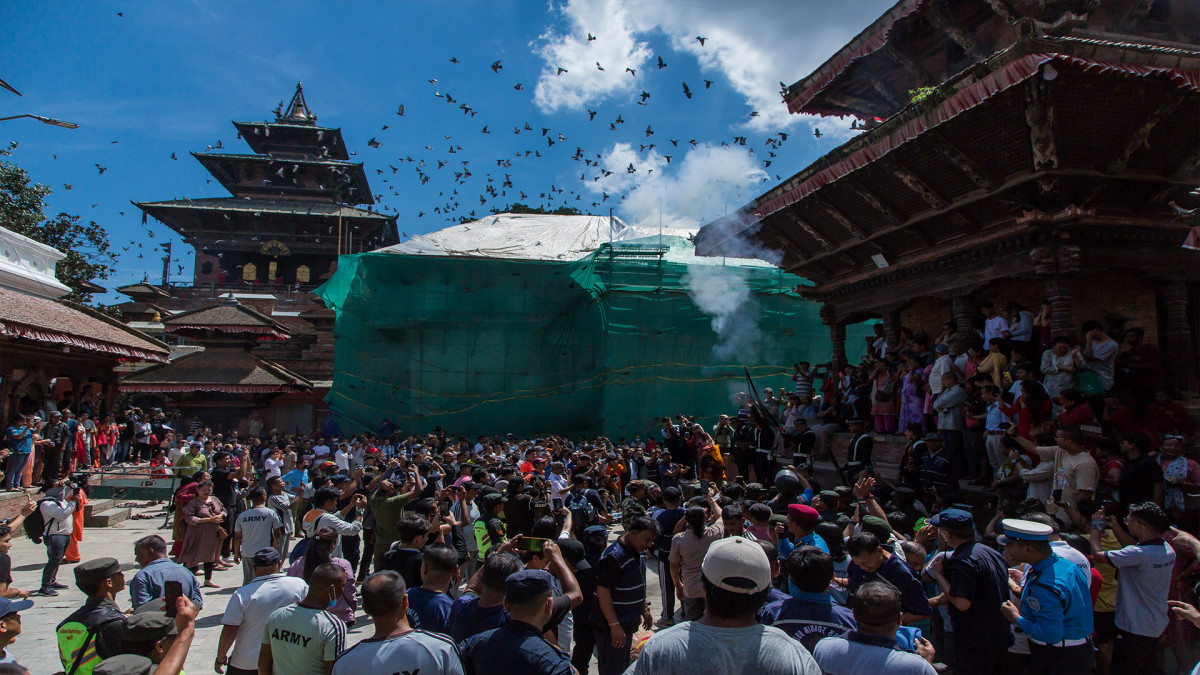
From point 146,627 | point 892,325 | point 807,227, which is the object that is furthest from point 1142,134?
point 146,627

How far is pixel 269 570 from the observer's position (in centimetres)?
444

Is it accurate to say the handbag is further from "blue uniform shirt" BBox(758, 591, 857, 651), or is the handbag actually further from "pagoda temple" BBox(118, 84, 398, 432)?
"pagoda temple" BBox(118, 84, 398, 432)

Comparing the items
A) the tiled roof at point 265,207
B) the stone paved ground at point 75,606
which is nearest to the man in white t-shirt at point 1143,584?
the stone paved ground at point 75,606

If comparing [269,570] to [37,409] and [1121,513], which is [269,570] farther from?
[37,409]

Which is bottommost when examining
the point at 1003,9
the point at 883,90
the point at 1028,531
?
the point at 1028,531

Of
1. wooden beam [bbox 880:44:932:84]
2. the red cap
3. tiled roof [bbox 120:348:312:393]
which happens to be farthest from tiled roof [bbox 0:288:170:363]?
wooden beam [bbox 880:44:932:84]

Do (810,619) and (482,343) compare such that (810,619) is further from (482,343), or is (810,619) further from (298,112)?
(298,112)

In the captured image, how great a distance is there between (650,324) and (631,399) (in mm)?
2218

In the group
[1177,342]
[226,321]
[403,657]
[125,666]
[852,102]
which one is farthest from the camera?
[226,321]

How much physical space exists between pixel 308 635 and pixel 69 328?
13.7 metres

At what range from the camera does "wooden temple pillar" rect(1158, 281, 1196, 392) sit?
27.8 feet

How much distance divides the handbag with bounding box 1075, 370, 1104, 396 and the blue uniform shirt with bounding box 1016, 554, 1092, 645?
428 cm

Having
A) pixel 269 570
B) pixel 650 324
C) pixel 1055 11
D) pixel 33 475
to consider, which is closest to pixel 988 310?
pixel 1055 11

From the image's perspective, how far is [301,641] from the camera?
356 cm
